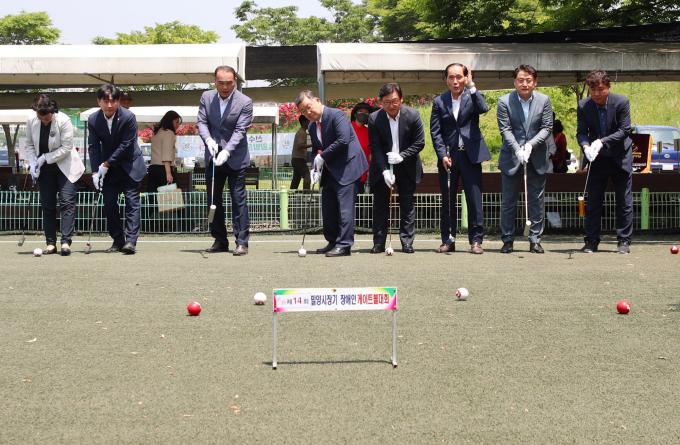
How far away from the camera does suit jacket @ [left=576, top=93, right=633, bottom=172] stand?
323 inches

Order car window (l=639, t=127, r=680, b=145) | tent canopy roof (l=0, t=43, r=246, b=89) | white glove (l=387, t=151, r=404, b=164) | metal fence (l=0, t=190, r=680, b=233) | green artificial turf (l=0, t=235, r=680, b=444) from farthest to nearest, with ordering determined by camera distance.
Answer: car window (l=639, t=127, r=680, b=145), tent canopy roof (l=0, t=43, r=246, b=89), metal fence (l=0, t=190, r=680, b=233), white glove (l=387, t=151, r=404, b=164), green artificial turf (l=0, t=235, r=680, b=444)

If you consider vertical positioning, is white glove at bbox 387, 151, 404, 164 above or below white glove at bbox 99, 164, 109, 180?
above

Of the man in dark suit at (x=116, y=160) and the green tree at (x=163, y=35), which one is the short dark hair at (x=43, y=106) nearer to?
the man in dark suit at (x=116, y=160)

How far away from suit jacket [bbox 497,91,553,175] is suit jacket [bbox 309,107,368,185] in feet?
5.36

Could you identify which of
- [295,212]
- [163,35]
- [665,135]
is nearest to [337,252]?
[295,212]

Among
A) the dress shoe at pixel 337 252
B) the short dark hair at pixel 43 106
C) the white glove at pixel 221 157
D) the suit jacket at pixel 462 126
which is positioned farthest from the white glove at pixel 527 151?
the short dark hair at pixel 43 106

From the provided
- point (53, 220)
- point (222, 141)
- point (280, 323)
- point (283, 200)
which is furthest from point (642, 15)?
point (280, 323)

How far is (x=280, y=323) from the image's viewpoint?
4754 mm

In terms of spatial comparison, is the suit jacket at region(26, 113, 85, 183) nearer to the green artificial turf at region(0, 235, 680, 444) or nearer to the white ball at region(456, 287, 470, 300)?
the green artificial turf at region(0, 235, 680, 444)

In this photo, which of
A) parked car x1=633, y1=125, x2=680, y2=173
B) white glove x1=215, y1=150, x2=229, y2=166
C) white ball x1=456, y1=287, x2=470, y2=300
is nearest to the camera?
white ball x1=456, y1=287, x2=470, y2=300

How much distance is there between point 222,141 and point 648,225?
6.49 metres

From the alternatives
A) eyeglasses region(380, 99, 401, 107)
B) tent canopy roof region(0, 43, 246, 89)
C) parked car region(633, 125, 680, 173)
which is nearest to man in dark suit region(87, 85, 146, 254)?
eyeglasses region(380, 99, 401, 107)

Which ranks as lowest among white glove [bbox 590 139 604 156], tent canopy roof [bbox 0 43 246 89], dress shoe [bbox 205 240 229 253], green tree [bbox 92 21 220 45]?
dress shoe [bbox 205 240 229 253]

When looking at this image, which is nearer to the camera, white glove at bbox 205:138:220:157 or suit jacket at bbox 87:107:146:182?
white glove at bbox 205:138:220:157
